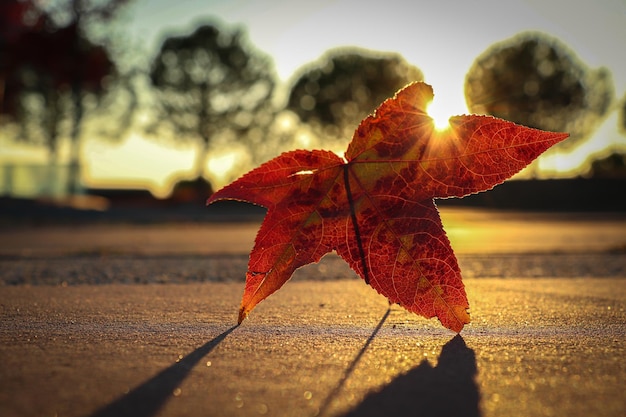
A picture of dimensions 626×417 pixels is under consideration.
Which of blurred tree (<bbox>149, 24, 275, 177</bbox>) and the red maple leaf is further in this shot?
blurred tree (<bbox>149, 24, 275, 177</bbox>)

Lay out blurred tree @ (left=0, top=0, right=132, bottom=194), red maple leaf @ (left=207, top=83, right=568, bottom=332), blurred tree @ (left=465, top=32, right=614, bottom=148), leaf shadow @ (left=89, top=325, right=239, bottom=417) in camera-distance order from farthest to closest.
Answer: blurred tree @ (left=465, top=32, right=614, bottom=148)
blurred tree @ (left=0, top=0, right=132, bottom=194)
red maple leaf @ (left=207, top=83, right=568, bottom=332)
leaf shadow @ (left=89, top=325, right=239, bottom=417)

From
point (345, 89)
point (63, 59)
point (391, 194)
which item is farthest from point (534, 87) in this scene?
point (391, 194)

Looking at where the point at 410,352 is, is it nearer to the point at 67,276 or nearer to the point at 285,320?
the point at 285,320

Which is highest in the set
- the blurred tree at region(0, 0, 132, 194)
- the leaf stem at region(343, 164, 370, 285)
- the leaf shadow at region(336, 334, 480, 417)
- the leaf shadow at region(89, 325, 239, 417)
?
the blurred tree at region(0, 0, 132, 194)

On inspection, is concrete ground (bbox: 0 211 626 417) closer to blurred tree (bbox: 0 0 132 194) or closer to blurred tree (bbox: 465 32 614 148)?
blurred tree (bbox: 0 0 132 194)

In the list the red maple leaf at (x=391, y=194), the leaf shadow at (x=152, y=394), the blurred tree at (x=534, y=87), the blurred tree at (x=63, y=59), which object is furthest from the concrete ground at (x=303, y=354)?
the blurred tree at (x=534, y=87)

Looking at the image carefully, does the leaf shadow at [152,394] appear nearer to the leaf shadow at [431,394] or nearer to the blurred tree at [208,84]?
the leaf shadow at [431,394]

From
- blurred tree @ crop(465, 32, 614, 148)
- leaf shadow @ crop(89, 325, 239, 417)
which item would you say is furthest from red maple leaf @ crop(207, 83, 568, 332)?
blurred tree @ crop(465, 32, 614, 148)
